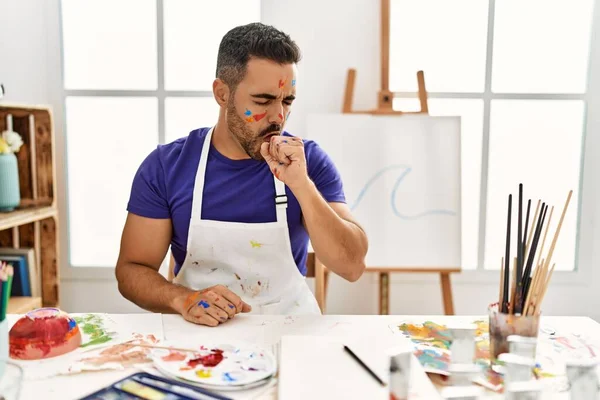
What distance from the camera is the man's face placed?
1376 millimetres

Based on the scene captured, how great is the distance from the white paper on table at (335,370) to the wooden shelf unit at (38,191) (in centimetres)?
135

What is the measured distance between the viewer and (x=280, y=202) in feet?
4.77

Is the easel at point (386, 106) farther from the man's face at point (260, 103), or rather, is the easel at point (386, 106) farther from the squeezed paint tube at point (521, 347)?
the squeezed paint tube at point (521, 347)

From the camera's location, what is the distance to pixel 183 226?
1460mm

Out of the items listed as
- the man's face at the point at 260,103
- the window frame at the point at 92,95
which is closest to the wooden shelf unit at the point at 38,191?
the window frame at the point at 92,95

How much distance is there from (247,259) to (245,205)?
0.15m

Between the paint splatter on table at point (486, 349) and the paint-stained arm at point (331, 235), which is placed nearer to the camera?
the paint splatter on table at point (486, 349)

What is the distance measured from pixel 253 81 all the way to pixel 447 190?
3.38 ft

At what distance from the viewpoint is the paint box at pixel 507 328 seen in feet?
2.89

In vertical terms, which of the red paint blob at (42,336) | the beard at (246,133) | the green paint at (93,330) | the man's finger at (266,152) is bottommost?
the green paint at (93,330)

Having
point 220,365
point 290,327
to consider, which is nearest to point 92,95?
point 290,327

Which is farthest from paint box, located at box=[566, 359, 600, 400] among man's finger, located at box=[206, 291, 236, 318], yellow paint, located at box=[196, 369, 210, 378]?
man's finger, located at box=[206, 291, 236, 318]

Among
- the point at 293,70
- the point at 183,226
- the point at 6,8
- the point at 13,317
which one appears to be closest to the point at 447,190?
Answer: the point at 293,70

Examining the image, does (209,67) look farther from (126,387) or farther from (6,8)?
(126,387)
